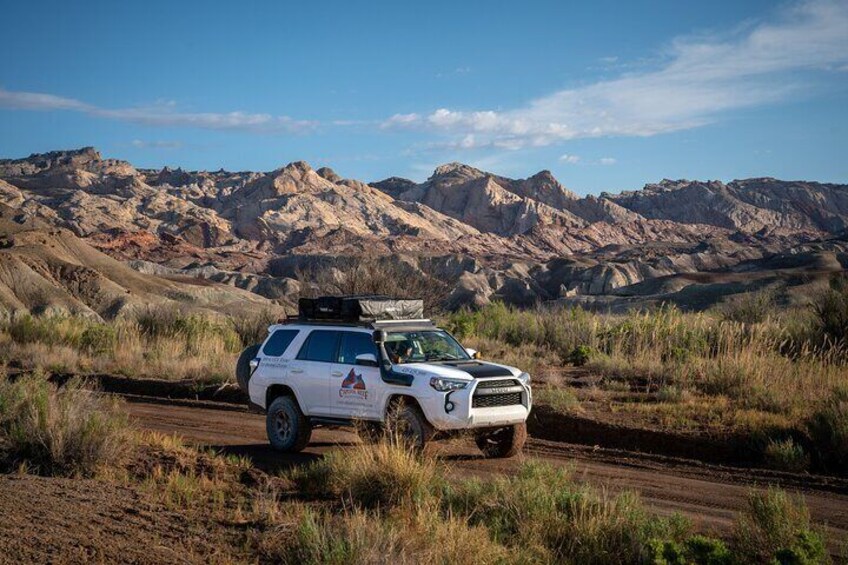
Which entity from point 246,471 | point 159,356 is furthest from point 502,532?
point 159,356

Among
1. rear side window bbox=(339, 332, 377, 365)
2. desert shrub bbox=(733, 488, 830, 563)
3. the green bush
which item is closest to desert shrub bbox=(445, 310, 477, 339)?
the green bush

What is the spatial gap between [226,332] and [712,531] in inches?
835

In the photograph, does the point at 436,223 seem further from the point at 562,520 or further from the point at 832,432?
the point at 562,520

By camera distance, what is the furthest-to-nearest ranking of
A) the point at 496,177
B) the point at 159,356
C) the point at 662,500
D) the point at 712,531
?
the point at 496,177 → the point at 159,356 → the point at 662,500 → the point at 712,531

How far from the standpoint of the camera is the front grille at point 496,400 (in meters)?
11.4

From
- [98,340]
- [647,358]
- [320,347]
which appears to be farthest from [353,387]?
[98,340]

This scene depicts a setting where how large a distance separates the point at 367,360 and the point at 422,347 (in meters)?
0.93

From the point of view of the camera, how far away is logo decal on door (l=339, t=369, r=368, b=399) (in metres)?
12.1

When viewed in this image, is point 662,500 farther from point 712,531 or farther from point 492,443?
point 492,443

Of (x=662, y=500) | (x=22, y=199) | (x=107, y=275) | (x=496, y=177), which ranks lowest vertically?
(x=662, y=500)

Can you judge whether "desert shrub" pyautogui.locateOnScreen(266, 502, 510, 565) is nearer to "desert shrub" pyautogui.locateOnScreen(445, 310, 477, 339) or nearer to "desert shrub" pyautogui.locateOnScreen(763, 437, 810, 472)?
"desert shrub" pyautogui.locateOnScreen(763, 437, 810, 472)

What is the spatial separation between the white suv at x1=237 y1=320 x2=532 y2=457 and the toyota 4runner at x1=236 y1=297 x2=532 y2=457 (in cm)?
1

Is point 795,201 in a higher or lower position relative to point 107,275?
higher

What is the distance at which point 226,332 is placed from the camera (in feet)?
91.3
